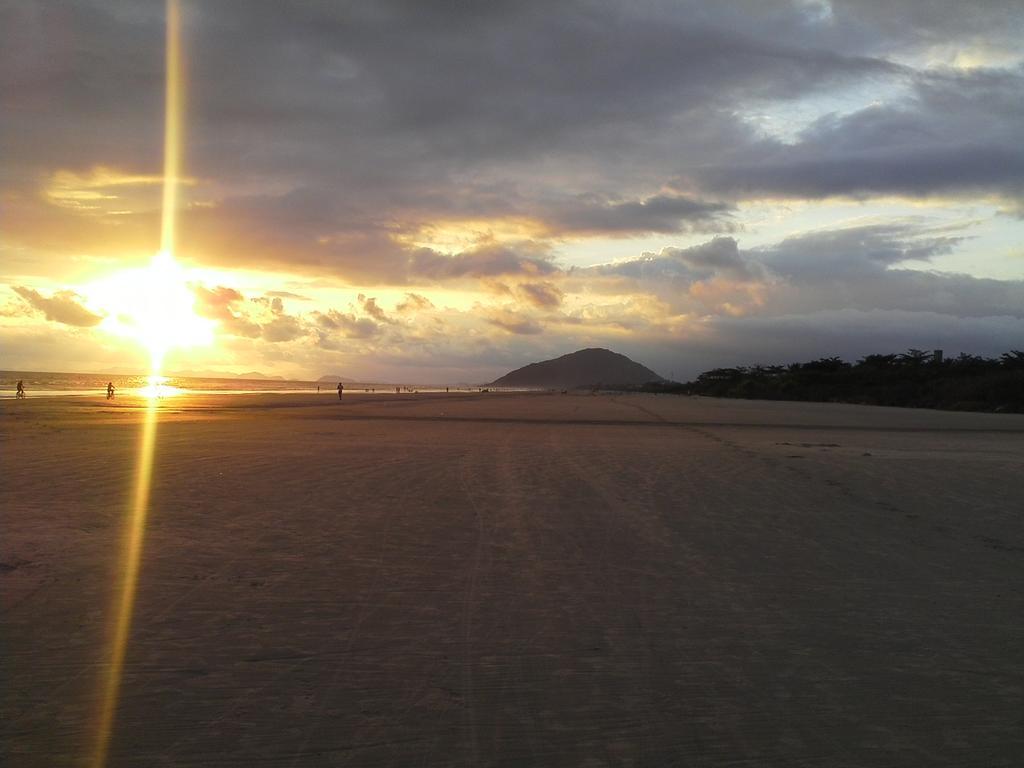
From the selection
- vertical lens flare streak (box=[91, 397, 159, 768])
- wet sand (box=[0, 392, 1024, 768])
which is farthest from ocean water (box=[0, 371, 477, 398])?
wet sand (box=[0, 392, 1024, 768])

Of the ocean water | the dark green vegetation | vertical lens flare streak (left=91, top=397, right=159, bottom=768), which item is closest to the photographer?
vertical lens flare streak (left=91, top=397, right=159, bottom=768)

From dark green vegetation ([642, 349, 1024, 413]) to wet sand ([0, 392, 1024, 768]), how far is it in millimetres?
46391

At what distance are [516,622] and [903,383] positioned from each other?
246 feet

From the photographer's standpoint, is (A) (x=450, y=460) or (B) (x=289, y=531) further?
(A) (x=450, y=460)

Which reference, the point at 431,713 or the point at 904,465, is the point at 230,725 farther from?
the point at 904,465

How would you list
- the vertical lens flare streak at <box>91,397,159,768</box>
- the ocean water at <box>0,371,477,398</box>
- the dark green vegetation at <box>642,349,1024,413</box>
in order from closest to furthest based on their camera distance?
the vertical lens flare streak at <box>91,397,159,768</box> → the dark green vegetation at <box>642,349,1024,413</box> → the ocean water at <box>0,371,477,398</box>

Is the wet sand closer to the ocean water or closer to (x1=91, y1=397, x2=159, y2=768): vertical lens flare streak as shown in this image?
(x1=91, y1=397, x2=159, y2=768): vertical lens flare streak

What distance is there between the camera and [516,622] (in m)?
5.49

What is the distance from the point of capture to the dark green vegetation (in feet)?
176

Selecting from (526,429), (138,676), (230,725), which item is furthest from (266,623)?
(526,429)

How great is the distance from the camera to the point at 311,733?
3785 mm

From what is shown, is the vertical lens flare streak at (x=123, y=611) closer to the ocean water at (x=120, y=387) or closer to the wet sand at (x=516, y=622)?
the wet sand at (x=516, y=622)

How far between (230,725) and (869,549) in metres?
6.56

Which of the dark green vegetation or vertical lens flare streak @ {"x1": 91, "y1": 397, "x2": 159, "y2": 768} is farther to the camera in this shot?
the dark green vegetation
